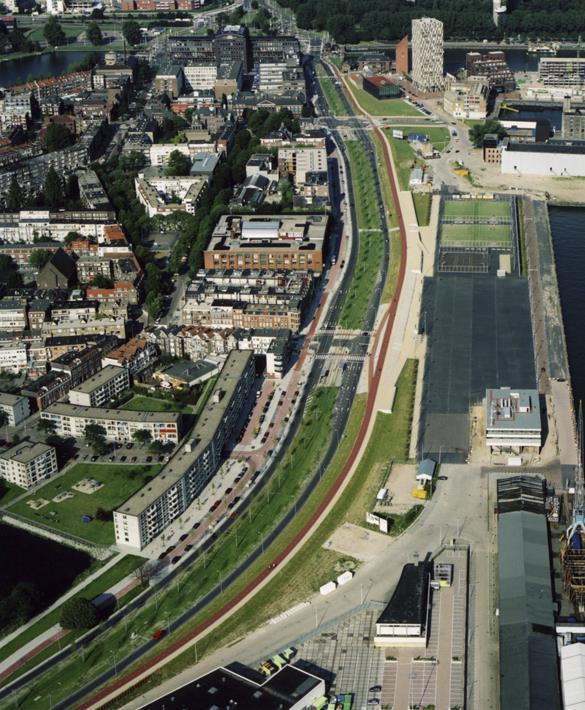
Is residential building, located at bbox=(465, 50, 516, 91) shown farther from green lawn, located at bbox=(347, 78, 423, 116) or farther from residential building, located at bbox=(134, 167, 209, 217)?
residential building, located at bbox=(134, 167, 209, 217)

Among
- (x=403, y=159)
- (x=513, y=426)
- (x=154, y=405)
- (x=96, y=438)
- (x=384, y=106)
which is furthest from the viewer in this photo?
(x=384, y=106)

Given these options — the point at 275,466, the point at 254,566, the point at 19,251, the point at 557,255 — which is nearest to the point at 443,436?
the point at 275,466

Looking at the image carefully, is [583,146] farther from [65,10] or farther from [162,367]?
[65,10]

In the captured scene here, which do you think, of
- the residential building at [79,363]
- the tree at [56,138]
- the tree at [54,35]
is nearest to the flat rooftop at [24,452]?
the residential building at [79,363]

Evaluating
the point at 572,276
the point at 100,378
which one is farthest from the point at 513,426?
the point at 572,276

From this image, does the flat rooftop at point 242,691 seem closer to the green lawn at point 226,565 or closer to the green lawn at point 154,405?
the green lawn at point 226,565

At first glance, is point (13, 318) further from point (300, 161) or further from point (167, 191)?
point (300, 161)

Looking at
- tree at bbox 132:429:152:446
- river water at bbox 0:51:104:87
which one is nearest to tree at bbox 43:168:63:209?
tree at bbox 132:429:152:446
